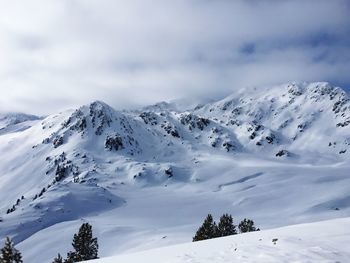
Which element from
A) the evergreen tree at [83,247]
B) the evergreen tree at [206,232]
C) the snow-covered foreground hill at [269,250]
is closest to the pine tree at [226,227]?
the evergreen tree at [206,232]

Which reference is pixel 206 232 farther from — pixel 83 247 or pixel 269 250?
pixel 269 250

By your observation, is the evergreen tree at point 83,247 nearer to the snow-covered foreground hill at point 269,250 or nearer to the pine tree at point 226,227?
the pine tree at point 226,227

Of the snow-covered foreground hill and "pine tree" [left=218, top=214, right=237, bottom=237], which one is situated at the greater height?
"pine tree" [left=218, top=214, right=237, bottom=237]

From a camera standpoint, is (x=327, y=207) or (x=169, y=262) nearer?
(x=169, y=262)

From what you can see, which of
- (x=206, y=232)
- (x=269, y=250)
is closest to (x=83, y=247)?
(x=206, y=232)

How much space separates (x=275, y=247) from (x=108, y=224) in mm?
149345

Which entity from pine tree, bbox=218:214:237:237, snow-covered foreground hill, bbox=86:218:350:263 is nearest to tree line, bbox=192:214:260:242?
pine tree, bbox=218:214:237:237

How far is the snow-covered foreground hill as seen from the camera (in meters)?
14.3

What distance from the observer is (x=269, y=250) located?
50.2 ft

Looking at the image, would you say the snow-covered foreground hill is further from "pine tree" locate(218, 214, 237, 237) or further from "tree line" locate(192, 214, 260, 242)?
"pine tree" locate(218, 214, 237, 237)

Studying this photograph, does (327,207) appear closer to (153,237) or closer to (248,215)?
(248,215)

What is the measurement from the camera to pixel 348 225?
20.0 metres

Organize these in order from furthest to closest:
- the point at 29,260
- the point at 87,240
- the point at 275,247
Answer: the point at 29,260
the point at 87,240
the point at 275,247

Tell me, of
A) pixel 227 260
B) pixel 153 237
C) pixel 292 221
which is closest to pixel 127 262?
pixel 227 260
